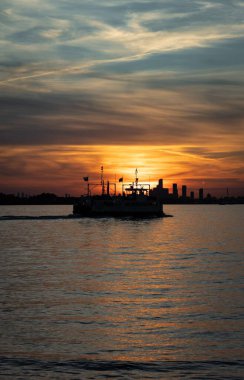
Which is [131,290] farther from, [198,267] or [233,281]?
[198,267]

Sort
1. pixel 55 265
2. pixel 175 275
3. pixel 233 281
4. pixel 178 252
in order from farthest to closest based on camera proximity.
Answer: pixel 178 252 < pixel 55 265 < pixel 175 275 < pixel 233 281

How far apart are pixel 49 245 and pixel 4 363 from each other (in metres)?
70.5

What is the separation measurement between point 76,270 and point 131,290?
14.7 m

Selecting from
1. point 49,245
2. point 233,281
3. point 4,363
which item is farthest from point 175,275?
point 49,245

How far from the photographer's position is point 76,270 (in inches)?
2229

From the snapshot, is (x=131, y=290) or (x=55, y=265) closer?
(x=131, y=290)

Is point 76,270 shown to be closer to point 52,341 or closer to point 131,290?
point 131,290

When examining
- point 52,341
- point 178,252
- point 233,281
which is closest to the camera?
point 52,341

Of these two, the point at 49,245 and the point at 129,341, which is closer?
the point at 129,341

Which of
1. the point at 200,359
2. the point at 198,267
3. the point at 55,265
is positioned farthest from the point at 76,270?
the point at 200,359

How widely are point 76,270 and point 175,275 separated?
30.7 feet

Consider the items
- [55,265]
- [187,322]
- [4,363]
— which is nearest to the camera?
[4,363]

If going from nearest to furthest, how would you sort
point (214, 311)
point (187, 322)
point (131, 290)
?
1. point (187, 322)
2. point (214, 311)
3. point (131, 290)

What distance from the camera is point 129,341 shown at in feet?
90.2
